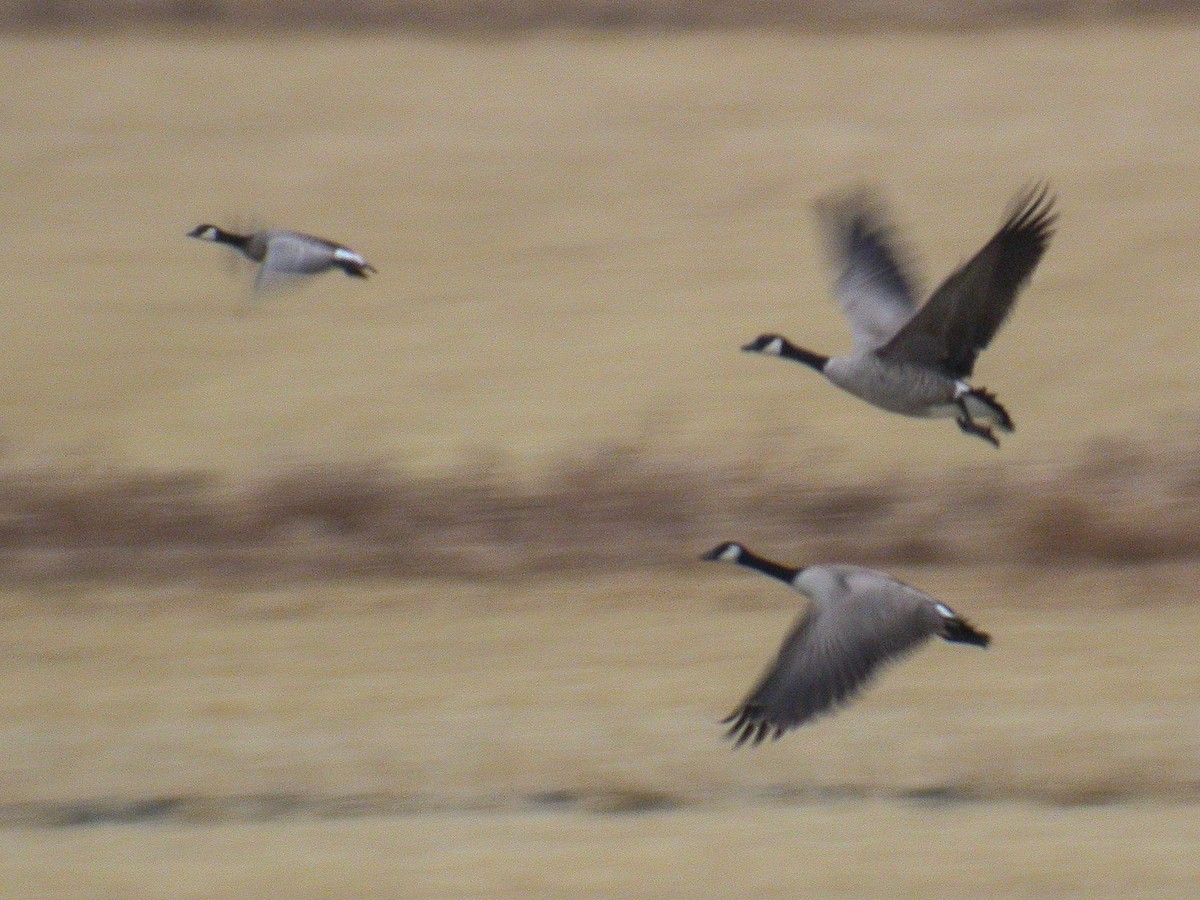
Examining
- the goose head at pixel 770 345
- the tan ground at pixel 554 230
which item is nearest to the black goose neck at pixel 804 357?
the goose head at pixel 770 345

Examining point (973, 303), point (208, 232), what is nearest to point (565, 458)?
point (208, 232)

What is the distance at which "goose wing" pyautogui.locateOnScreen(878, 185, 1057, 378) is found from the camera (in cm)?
584

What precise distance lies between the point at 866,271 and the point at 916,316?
0.94 metres

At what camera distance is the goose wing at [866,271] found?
6.75 m

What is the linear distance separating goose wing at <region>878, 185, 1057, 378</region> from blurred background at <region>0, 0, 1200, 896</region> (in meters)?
1.73

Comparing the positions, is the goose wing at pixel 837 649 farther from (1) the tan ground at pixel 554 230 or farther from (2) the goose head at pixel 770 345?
(1) the tan ground at pixel 554 230

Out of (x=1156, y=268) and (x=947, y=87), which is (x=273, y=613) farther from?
(x=947, y=87)

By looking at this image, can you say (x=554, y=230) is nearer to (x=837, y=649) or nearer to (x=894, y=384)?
(x=894, y=384)

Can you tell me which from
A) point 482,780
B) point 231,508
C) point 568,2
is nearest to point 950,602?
point 482,780

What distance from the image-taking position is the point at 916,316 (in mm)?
5961

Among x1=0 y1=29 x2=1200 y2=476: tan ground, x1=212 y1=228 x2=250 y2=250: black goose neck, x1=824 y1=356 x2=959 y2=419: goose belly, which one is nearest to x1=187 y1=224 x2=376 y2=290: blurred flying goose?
x1=212 y1=228 x2=250 y2=250: black goose neck

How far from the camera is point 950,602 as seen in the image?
406 inches

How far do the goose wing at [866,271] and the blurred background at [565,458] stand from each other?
5.68ft

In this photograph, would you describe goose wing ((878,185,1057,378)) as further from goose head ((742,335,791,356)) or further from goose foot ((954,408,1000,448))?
goose head ((742,335,791,356))
